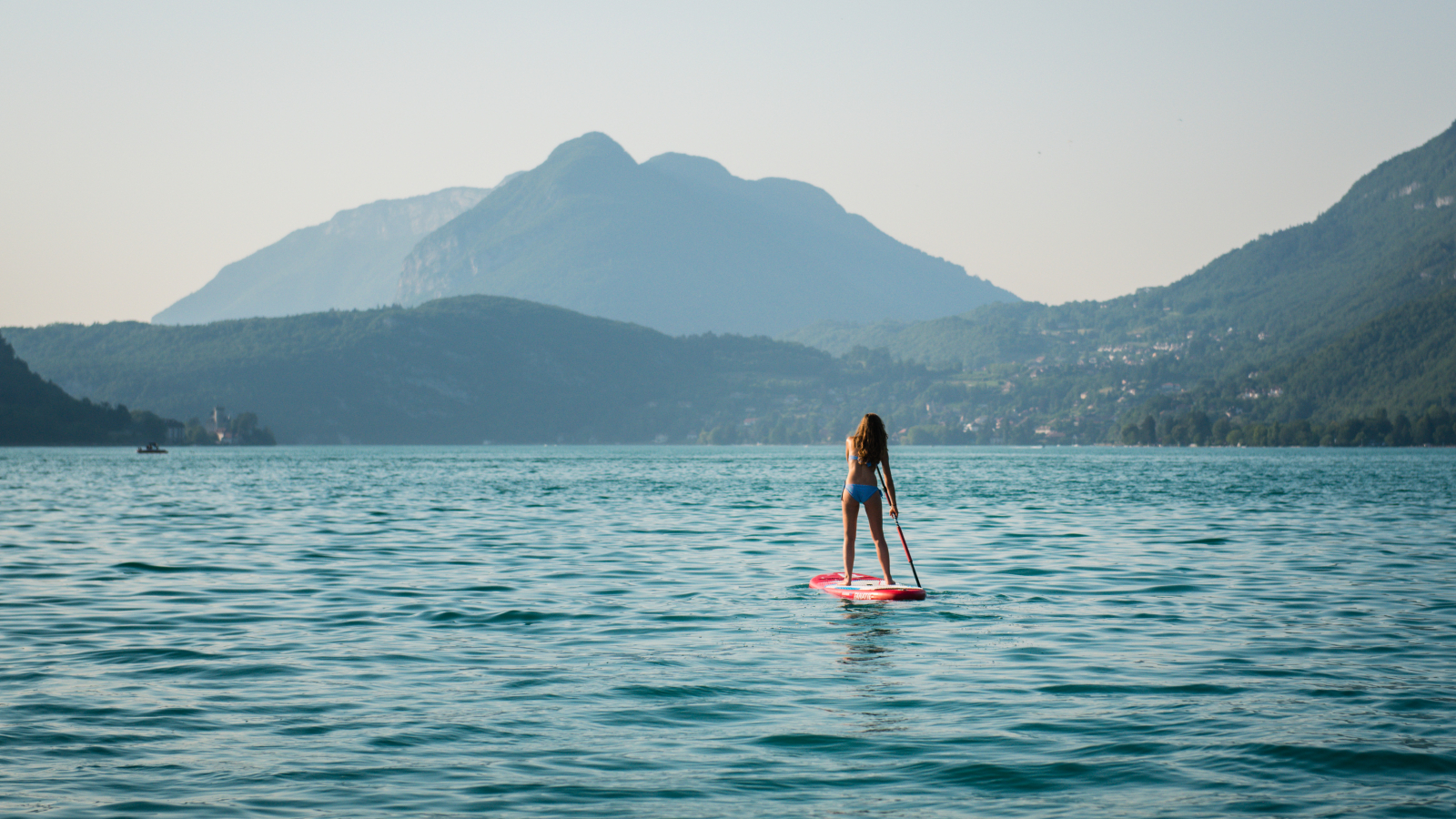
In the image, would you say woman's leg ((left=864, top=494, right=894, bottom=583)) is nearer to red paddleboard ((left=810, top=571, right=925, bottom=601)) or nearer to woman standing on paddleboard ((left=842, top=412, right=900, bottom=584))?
woman standing on paddleboard ((left=842, top=412, right=900, bottom=584))

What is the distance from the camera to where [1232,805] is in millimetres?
8812

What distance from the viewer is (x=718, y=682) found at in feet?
43.4

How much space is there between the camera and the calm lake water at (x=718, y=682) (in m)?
9.23

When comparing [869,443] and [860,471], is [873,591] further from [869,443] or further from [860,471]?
[869,443]

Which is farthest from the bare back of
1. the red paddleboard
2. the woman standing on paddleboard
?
the red paddleboard

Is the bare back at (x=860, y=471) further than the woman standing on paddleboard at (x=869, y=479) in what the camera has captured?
Yes

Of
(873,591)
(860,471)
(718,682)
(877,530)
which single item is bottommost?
(718,682)

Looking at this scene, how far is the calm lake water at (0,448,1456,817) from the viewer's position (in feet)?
30.3

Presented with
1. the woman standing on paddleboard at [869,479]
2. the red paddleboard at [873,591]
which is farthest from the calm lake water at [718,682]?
the woman standing on paddleboard at [869,479]

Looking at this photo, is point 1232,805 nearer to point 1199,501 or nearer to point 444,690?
point 444,690

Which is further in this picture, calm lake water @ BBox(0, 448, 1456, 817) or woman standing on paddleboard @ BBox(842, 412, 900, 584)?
woman standing on paddleboard @ BBox(842, 412, 900, 584)

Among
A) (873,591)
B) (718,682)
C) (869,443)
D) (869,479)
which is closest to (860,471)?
(869,479)

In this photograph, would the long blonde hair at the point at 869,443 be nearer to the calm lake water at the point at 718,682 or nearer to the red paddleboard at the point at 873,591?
the red paddleboard at the point at 873,591

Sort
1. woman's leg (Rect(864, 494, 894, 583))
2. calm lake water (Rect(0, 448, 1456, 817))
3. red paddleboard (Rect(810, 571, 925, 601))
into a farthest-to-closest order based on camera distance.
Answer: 1. woman's leg (Rect(864, 494, 894, 583))
2. red paddleboard (Rect(810, 571, 925, 601))
3. calm lake water (Rect(0, 448, 1456, 817))
